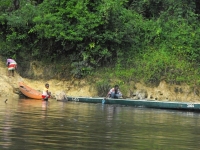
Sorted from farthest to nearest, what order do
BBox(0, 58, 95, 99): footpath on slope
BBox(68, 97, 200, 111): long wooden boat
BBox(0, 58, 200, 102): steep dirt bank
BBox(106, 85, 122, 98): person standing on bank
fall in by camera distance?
BBox(0, 58, 95, 99): footpath on slope → BBox(0, 58, 200, 102): steep dirt bank → BBox(106, 85, 122, 98): person standing on bank → BBox(68, 97, 200, 111): long wooden boat

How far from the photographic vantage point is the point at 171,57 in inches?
1133

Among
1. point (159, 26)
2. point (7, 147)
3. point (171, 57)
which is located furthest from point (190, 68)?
point (7, 147)

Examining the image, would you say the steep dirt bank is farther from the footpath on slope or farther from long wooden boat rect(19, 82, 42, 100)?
long wooden boat rect(19, 82, 42, 100)

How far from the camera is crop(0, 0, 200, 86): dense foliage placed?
1103 inches

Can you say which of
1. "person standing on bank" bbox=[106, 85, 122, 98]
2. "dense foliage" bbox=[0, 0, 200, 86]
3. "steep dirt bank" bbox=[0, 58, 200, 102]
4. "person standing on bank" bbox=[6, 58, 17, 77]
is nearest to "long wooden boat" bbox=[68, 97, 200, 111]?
"person standing on bank" bbox=[106, 85, 122, 98]

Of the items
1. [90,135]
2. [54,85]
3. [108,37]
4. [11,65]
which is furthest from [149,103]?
[90,135]

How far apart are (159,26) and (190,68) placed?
3.31 metres

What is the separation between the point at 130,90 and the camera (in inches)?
1094

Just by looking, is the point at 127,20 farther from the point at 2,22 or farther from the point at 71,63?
the point at 2,22

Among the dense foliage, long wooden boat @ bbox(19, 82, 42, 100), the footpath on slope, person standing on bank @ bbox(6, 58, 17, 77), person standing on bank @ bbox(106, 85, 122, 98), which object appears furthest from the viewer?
person standing on bank @ bbox(6, 58, 17, 77)

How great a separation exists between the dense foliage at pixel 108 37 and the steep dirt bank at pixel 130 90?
430 millimetres

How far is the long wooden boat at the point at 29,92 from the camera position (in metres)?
26.0

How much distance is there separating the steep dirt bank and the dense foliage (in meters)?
0.43

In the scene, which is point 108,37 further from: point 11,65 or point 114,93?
point 11,65
